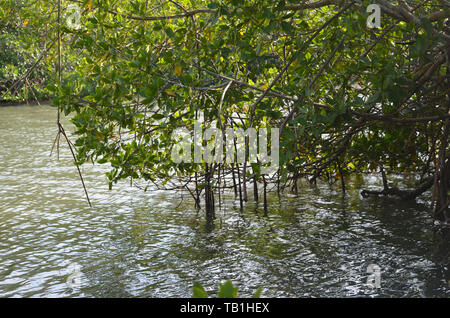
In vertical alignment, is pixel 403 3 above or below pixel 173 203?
above

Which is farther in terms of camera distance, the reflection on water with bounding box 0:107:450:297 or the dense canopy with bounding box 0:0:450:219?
the reflection on water with bounding box 0:107:450:297

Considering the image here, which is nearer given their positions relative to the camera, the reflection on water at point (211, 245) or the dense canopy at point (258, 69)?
the dense canopy at point (258, 69)

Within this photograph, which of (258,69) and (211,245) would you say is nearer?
(258,69)

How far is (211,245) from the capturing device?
618 cm

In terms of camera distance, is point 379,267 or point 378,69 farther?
point 379,267

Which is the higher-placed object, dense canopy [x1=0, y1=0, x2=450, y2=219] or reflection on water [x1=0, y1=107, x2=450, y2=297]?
dense canopy [x1=0, y1=0, x2=450, y2=219]

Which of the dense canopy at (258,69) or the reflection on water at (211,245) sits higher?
the dense canopy at (258,69)

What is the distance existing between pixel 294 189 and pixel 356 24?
4667 mm

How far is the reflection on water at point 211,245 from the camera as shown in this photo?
16.7ft

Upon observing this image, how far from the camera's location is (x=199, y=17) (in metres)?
6.13

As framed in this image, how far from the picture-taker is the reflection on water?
5.09m

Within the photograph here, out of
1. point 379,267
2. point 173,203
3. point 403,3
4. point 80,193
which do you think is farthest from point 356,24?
point 80,193

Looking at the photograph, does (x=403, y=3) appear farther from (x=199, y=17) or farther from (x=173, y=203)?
(x=173, y=203)

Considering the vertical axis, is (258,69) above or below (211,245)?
above
